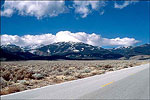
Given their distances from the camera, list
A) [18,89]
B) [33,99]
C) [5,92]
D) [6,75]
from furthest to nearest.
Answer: [6,75]
[18,89]
[5,92]
[33,99]

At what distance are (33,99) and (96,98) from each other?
2561 millimetres

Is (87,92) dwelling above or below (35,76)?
above

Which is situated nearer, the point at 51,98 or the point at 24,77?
the point at 51,98

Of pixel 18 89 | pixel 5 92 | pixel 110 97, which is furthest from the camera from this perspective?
pixel 18 89

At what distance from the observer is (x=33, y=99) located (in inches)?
266

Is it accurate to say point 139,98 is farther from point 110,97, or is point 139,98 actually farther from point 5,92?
point 5,92

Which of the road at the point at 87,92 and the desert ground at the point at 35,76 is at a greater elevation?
the road at the point at 87,92

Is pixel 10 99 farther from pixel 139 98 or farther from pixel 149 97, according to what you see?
pixel 149 97

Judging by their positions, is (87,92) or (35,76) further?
(35,76)

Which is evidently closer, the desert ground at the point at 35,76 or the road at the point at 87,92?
the road at the point at 87,92

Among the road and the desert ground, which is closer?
the road

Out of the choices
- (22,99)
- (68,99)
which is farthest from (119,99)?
(22,99)

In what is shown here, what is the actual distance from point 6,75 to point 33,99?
10007 millimetres

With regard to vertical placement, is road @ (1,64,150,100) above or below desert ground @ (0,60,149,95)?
above
